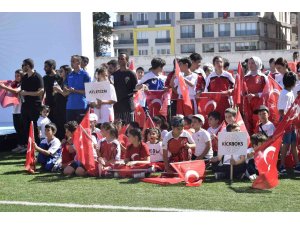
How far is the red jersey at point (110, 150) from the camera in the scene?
37.7ft

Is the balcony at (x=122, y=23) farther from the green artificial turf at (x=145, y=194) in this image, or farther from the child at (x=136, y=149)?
the green artificial turf at (x=145, y=194)

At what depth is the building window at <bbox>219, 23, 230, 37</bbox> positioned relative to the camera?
97.2 meters

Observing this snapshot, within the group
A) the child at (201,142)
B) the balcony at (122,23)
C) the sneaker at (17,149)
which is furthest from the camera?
the balcony at (122,23)

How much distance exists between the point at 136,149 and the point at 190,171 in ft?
4.34

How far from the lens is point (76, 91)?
42.1 ft

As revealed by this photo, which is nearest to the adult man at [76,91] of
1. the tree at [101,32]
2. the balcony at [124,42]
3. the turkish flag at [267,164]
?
the turkish flag at [267,164]

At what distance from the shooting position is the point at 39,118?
47.3 ft

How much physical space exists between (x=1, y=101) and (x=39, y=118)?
2.09 m

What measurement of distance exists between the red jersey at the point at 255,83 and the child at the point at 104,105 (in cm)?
235

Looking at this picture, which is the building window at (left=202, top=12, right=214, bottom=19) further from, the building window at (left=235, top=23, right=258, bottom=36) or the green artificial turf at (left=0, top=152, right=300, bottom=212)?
the green artificial turf at (left=0, top=152, right=300, bottom=212)

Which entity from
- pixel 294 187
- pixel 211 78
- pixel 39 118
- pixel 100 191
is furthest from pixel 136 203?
pixel 39 118

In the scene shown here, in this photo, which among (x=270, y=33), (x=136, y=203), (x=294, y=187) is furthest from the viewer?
(x=270, y=33)

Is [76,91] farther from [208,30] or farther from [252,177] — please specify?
[208,30]

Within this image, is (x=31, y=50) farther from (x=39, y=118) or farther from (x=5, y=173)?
(x=5, y=173)
